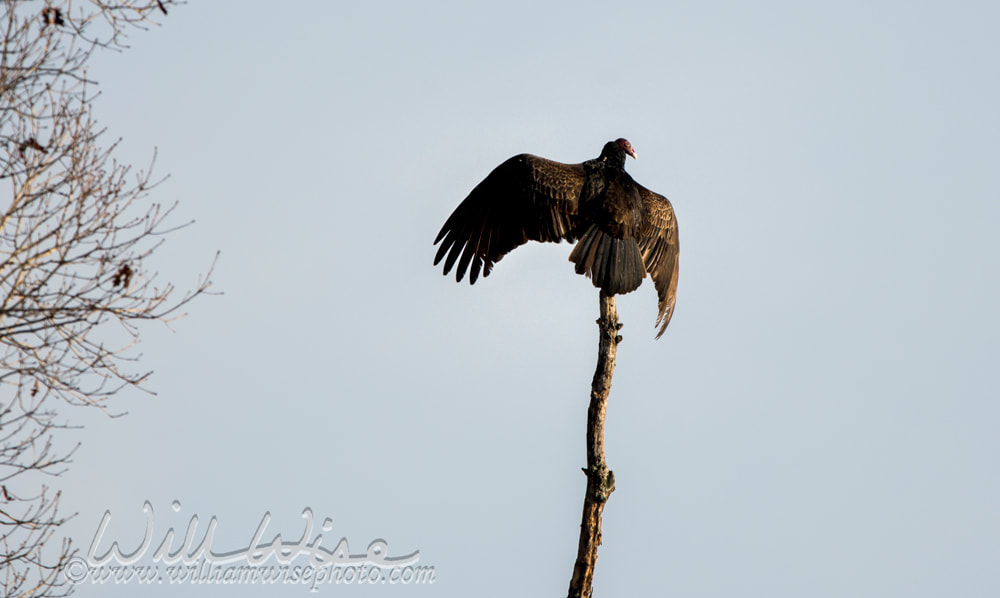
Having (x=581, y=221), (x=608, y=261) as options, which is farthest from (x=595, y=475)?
(x=581, y=221)

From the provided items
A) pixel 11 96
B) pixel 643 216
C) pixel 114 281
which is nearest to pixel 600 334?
pixel 643 216

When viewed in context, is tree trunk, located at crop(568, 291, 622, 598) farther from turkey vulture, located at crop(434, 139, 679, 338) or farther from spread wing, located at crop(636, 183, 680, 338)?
spread wing, located at crop(636, 183, 680, 338)

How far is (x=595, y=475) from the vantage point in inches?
297

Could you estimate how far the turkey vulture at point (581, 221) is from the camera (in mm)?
8156

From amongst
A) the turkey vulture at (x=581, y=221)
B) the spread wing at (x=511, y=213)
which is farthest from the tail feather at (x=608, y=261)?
the spread wing at (x=511, y=213)

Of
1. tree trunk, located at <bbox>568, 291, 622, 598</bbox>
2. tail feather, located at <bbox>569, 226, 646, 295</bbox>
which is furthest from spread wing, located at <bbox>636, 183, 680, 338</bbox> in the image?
tree trunk, located at <bbox>568, 291, 622, 598</bbox>

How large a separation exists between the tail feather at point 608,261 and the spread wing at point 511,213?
393 mm

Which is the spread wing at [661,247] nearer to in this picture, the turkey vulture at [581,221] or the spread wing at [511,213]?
the turkey vulture at [581,221]

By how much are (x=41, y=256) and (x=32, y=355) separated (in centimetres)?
45

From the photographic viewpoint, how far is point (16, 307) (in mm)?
5352

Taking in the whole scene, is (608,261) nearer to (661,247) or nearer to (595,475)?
(661,247)

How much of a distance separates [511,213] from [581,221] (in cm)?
62

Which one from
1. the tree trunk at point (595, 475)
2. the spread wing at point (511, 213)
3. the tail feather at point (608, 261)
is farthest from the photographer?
the spread wing at point (511, 213)

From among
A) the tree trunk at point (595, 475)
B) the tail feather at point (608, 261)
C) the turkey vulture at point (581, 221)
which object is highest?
the turkey vulture at point (581, 221)
